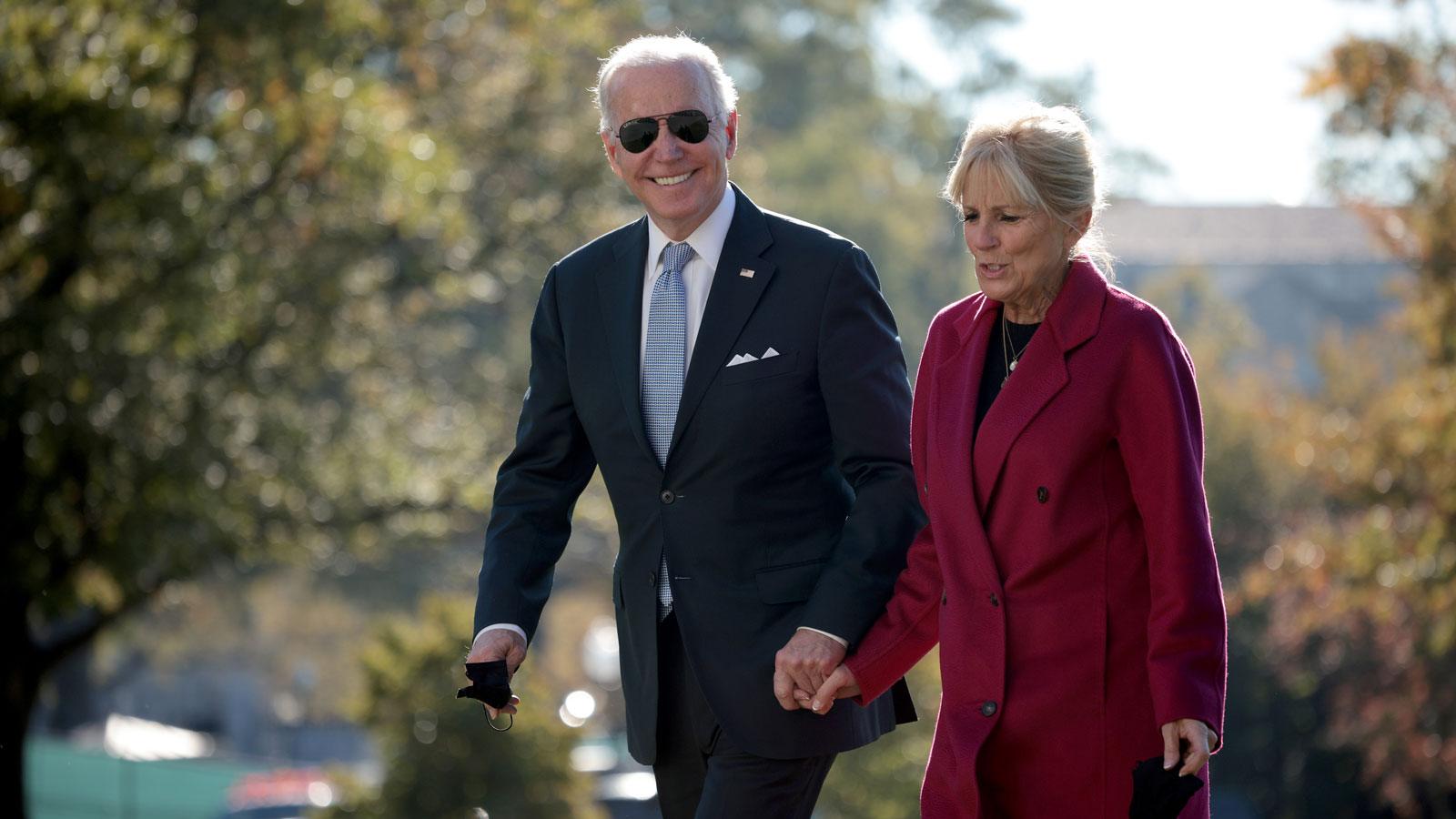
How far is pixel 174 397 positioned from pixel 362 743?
96.8ft

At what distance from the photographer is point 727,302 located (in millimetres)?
3838

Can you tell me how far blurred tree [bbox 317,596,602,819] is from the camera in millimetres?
11078

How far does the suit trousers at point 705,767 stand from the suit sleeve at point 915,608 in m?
0.24

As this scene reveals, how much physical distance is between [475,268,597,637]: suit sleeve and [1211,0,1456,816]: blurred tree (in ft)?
33.8

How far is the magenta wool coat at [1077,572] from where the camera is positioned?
10.0ft

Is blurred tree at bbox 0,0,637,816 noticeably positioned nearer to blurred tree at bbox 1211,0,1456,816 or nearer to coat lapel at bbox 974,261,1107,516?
blurred tree at bbox 1211,0,1456,816

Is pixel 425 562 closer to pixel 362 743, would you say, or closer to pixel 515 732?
pixel 362 743

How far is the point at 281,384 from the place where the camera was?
16.9 m

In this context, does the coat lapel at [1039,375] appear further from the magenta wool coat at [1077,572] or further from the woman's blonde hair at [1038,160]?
the woman's blonde hair at [1038,160]

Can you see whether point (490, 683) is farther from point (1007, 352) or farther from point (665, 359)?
point (1007, 352)

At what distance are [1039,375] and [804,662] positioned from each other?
2.51ft

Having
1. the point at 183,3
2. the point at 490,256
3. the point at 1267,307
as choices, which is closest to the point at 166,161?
the point at 183,3

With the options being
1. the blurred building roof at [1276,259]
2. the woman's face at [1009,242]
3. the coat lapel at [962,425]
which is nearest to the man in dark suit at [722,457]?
the coat lapel at [962,425]

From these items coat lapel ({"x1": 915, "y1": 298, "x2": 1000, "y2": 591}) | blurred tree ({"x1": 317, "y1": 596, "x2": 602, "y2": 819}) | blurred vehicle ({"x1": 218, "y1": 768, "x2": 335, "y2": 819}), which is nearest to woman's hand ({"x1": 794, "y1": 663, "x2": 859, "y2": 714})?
coat lapel ({"x1": 915, "y1": 298, "x2": 1000, "y2": 591})
